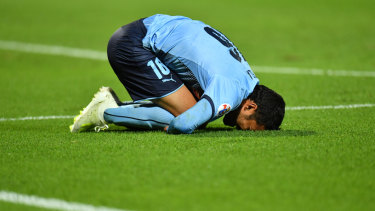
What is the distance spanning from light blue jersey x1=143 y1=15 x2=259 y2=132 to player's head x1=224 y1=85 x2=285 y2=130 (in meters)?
0.09

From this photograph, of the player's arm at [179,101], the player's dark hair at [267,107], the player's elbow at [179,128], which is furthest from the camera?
the player's arm at [179,101]

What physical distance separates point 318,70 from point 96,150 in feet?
17.7

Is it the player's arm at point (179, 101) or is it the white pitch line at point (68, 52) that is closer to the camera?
the player's arm at point (179, 101)

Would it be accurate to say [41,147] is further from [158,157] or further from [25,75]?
[25,75]

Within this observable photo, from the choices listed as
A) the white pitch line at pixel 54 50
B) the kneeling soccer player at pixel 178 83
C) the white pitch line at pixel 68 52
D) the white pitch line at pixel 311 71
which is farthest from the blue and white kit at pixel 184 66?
the white pitch line at pixel 54 50

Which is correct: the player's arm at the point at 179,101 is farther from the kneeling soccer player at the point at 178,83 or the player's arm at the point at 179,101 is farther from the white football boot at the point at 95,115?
the white football boot at the point at 95,115

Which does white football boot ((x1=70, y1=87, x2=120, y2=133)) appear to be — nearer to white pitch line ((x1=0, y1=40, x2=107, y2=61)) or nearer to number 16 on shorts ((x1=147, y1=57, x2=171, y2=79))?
number 16 on shorts ((x1=147, y1=57, x2=171, y2=79))

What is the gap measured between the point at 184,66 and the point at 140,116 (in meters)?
0.61

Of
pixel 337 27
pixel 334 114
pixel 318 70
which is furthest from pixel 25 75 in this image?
pixel 337 27

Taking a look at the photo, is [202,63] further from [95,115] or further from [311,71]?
[311,71]

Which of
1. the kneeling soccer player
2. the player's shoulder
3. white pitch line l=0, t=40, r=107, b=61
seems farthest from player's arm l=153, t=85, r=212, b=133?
white pitch line l=0, t=40, r=107, b=61

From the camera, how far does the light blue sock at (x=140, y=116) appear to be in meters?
5.30

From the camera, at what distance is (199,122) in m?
4.73

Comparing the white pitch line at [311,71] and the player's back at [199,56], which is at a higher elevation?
the player's back at [199,56]
